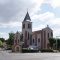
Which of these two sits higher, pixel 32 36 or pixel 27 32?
pixel 27 32

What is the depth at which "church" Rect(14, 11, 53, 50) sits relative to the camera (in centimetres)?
8100

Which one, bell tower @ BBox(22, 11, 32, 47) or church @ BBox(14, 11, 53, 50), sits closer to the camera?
church @ BBox(14, 11, 53, 50)

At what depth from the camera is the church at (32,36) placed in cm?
8100

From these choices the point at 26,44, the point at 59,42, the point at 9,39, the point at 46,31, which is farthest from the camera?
the point at 9,39

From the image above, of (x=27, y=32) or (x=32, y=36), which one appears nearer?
(x=27, y=32)

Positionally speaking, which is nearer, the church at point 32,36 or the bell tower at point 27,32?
the church at point 32,36

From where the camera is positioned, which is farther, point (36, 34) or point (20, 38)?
point (20, 38)

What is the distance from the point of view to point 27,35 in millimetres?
89312

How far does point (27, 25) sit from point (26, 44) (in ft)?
28.8

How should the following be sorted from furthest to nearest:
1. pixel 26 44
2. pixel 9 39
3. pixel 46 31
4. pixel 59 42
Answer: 1. pixel 9 39
2. pixel 26 44
3. pixel 46 31
4. pixel 59 42

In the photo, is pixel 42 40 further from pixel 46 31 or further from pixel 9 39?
pixel 9 39

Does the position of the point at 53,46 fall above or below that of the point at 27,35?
below

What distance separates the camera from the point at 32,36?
89562 millimetres

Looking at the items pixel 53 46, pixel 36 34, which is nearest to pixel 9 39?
pixel 36 34
